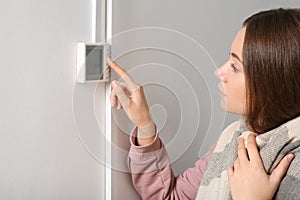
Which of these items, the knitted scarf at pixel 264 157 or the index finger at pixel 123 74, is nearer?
the knitted scarf at pixel 264 157

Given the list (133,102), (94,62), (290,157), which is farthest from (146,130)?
(290,157)

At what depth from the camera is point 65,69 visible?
0.99 metres

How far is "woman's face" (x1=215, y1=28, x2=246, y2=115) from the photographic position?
3.24 feet

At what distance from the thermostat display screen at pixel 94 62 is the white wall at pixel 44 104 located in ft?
0.09

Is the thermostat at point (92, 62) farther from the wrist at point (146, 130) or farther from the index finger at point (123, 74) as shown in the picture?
the wrist at point (146, 130)

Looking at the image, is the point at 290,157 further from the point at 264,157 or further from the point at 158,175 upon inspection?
the point at 158,175

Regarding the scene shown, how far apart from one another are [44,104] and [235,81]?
42 cm

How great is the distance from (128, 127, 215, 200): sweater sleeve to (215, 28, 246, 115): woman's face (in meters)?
0.22

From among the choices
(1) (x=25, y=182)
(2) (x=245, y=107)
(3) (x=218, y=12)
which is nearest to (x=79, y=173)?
(1) (x=25, y=182)

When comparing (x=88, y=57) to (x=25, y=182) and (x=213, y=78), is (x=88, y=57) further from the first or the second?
(x=213, y=78)

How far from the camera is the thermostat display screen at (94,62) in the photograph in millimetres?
1018

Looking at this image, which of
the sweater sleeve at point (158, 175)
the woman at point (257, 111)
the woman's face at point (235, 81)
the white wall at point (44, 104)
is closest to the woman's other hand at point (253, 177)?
the woman at point (257, 111)

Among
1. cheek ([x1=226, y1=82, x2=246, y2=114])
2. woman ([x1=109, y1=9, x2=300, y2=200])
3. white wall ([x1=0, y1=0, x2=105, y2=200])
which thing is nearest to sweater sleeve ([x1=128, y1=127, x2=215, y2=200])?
woman ([x1=109, y1=9, x2=300, y2=200])

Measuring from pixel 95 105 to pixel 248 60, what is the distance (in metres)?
0.37
